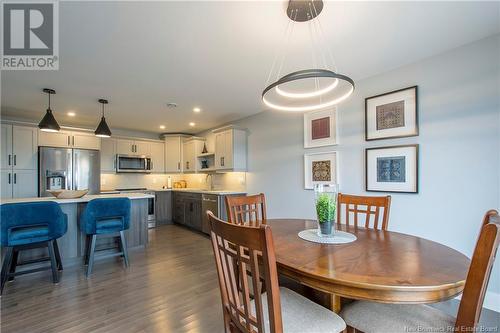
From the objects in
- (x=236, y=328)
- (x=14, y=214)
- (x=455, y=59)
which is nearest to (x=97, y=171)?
(x=14, y=214)

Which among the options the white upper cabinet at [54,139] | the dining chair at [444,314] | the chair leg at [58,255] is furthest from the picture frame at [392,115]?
the white upper cabinet at [54,139]

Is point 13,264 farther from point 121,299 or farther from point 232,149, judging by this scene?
point 232,149

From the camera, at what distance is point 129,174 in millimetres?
5910

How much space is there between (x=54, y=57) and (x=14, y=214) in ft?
5.32

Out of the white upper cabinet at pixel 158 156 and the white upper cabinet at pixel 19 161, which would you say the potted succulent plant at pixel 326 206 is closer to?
the white upper cabinet at pixel 19 161

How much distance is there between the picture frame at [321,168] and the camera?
315 cm

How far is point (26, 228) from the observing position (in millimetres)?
2402

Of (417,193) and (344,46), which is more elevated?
(344,46)

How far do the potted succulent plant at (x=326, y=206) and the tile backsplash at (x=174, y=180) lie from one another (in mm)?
3232

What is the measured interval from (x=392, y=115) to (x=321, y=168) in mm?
1103

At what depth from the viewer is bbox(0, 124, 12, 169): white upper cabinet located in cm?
403

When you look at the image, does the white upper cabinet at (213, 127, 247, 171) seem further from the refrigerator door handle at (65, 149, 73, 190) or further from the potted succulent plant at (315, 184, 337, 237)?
the potted succulent plant at (315, 184, 337, 237)

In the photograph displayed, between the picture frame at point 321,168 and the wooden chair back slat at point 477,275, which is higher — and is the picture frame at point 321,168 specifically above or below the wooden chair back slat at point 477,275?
above

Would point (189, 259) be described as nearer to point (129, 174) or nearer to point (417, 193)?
point (417, 193)
